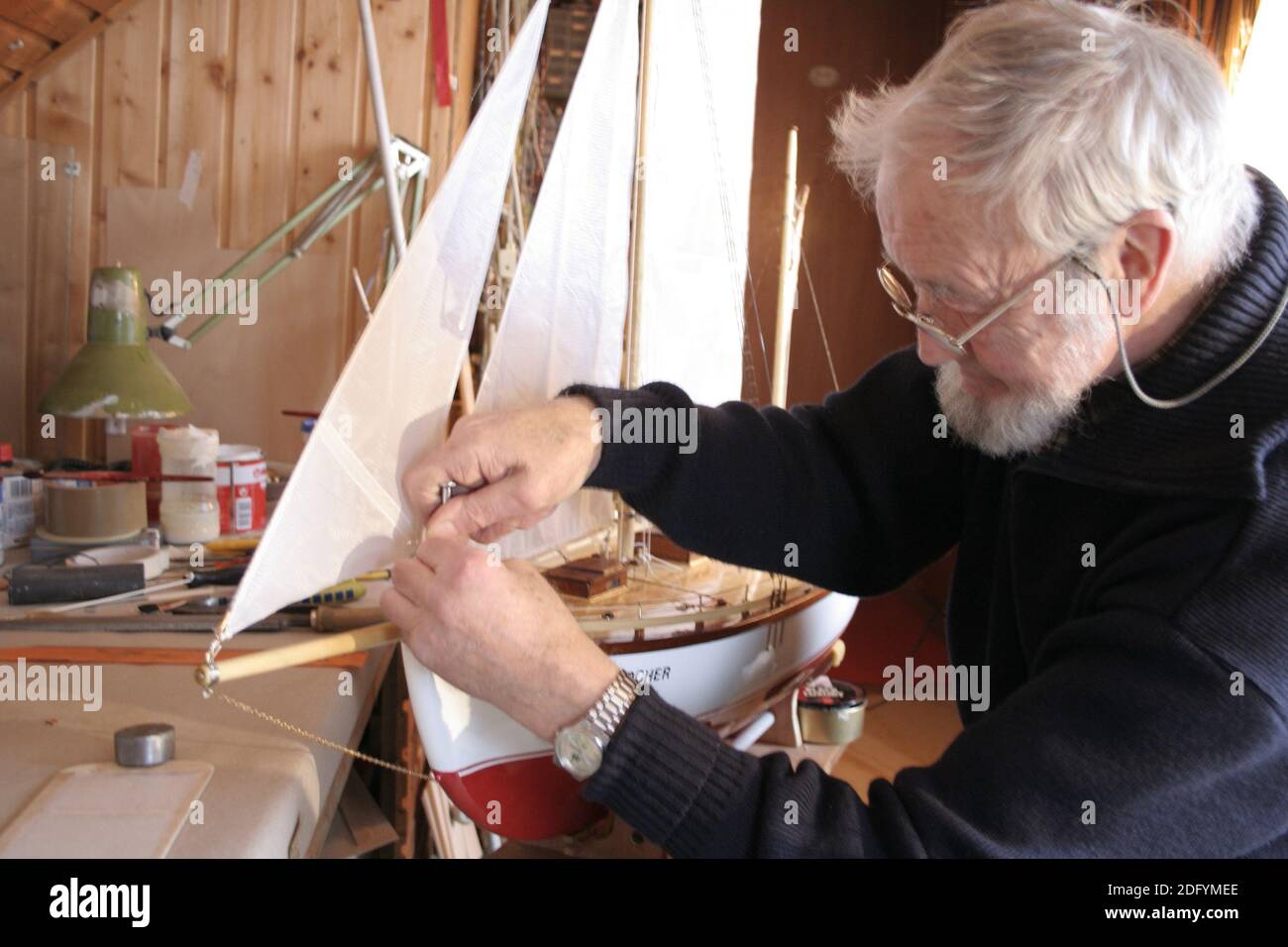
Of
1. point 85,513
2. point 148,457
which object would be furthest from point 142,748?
point 148,457

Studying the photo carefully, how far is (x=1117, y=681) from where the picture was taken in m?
0.64

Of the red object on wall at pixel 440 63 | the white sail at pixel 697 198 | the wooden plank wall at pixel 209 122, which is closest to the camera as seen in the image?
the white sail at pixel 697 198

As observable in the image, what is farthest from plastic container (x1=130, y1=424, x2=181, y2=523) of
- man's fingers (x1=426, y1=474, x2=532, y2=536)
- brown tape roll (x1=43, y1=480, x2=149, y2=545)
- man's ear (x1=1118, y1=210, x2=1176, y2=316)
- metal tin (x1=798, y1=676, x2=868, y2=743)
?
man's ear (x1=1118, y1=210, x2=1176, y2=316)

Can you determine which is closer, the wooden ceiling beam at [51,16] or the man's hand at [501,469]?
the man's hand at [501,469]

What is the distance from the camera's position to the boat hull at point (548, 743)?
2.84ft

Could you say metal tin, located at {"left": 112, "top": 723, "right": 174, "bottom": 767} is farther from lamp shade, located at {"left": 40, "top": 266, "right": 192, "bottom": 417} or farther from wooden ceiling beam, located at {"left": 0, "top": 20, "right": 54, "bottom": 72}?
wooden ceiling beam, located at {"left": 0, "top": 20, "right": 54, "bottom": 72}

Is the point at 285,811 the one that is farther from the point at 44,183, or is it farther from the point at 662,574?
the point at 44,183

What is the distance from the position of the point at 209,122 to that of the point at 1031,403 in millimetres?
2057

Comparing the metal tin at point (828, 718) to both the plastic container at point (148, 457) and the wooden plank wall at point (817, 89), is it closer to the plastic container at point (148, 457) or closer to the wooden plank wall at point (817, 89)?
the plastic container at point (148, 457)

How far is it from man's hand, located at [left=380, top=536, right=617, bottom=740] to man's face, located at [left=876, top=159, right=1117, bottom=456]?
1.39 ft

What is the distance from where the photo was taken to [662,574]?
53.2 inches

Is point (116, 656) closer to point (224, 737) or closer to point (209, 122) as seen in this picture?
point (224, 737)

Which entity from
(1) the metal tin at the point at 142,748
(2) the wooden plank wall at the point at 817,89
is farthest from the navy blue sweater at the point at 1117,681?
(2) the wooden plank wall at the point at 817,89

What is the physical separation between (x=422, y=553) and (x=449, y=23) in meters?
1.83
